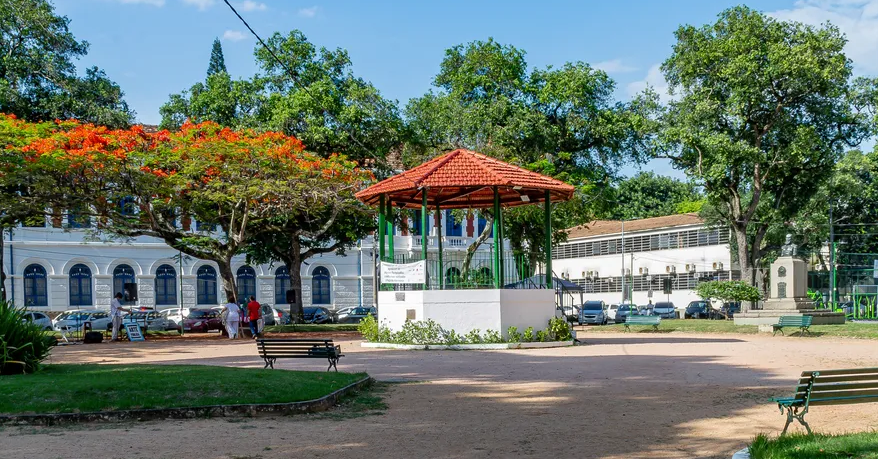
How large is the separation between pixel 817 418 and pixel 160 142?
23.4 m

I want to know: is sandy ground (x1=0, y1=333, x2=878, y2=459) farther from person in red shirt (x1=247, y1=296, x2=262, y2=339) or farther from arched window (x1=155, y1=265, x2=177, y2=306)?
arched window (x1=155, y1=265, x2=177, y2=306)

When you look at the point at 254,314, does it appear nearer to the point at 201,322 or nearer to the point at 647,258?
the point at 201,322

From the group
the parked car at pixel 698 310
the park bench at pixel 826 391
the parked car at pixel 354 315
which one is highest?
the park bench at pixel 826 391

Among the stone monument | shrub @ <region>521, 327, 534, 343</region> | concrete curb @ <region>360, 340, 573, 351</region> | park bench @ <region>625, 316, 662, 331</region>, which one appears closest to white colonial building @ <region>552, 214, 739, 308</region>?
the stone monument

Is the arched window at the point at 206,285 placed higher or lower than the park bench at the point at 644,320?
higher

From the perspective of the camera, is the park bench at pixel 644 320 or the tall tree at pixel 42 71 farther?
the tall tree at pixel 42 71

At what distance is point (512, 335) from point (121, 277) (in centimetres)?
3446

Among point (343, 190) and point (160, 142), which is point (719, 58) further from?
point (160, 142)

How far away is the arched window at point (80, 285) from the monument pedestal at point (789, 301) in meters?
33.9

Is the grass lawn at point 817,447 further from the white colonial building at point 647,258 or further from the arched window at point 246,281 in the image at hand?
the white colonial building at point 647,258

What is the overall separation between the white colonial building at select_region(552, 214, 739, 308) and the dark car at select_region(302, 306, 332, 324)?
18.0m

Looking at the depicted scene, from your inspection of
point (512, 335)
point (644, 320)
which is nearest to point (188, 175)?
point (512, 335)

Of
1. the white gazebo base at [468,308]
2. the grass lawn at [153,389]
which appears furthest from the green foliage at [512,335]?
the grass lawn at [153,389]

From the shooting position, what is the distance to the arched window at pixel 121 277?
169 feet
